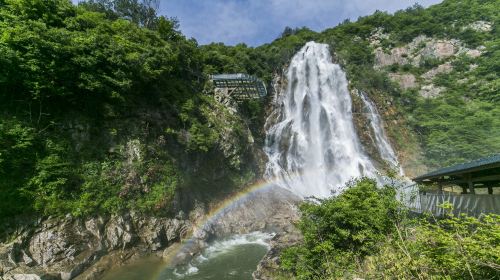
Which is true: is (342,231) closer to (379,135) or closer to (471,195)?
(471,195)

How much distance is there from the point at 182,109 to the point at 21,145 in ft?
36.9

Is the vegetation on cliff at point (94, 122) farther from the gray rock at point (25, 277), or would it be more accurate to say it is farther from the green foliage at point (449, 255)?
the green foliage at point (449, 255)

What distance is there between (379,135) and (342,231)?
2994 centimetres

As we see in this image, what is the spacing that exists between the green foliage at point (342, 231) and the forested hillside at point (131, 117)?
9.87 m

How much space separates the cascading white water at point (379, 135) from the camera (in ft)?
117

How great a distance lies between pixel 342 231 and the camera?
35.1 ft

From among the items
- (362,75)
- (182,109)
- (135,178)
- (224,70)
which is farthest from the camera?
(362,75)

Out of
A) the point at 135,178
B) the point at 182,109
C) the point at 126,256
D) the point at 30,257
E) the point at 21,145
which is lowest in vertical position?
the point at 126,256

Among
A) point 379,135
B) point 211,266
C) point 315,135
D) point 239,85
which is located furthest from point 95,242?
point 379,135

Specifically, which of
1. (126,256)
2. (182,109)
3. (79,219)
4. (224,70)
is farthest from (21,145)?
(224,70)

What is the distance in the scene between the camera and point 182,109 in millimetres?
23172

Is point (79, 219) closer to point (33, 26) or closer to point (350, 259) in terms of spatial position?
point (33, 26)

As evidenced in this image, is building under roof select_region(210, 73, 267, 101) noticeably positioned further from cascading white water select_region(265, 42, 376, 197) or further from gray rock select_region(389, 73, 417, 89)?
gray rock select_region(389, 73, 417, 89)

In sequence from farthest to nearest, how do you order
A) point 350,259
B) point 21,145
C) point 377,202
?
point 21,145 < point 377,202 < point 350,259
